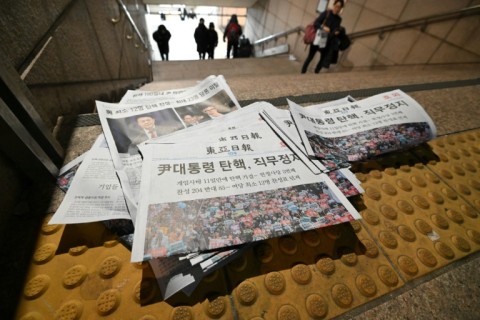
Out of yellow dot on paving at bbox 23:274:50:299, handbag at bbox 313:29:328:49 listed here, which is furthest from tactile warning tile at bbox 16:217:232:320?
handbag at bbox 313:29:328:49

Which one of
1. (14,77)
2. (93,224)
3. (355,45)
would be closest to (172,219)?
(93,224)

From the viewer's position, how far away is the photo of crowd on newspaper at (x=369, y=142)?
621mm

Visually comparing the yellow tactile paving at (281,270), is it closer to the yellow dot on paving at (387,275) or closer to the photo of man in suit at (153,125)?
the yellow dot on paving at (387,275)

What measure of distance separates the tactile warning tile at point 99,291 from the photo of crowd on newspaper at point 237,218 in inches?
3.0

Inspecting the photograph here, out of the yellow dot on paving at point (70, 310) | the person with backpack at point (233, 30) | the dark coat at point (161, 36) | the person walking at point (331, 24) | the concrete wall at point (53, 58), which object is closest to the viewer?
the yellow dot on paving at point (70, 310)

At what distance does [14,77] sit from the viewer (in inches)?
17.3

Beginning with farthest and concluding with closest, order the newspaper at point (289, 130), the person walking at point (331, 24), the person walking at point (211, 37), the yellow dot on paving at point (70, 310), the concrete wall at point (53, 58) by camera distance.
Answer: the person walking at point (211, 37) < the person walking at point (331, 24) < the newspaper at point (289, 130) < the concrete wall at point (53, 58) < the yellow dot on paving at point (70, 310)

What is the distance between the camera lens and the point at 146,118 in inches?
28.4

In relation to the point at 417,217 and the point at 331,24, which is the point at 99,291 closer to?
the point at 417,217

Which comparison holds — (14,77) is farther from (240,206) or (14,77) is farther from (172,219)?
(240,206)

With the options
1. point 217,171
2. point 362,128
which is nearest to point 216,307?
point 217,171

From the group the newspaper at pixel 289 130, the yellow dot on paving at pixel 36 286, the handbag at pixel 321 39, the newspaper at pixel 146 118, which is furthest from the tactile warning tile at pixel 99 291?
the handbag at pixel 321 39

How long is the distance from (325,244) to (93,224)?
52cm

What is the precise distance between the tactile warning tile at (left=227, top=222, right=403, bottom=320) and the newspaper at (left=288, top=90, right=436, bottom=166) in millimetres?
230
